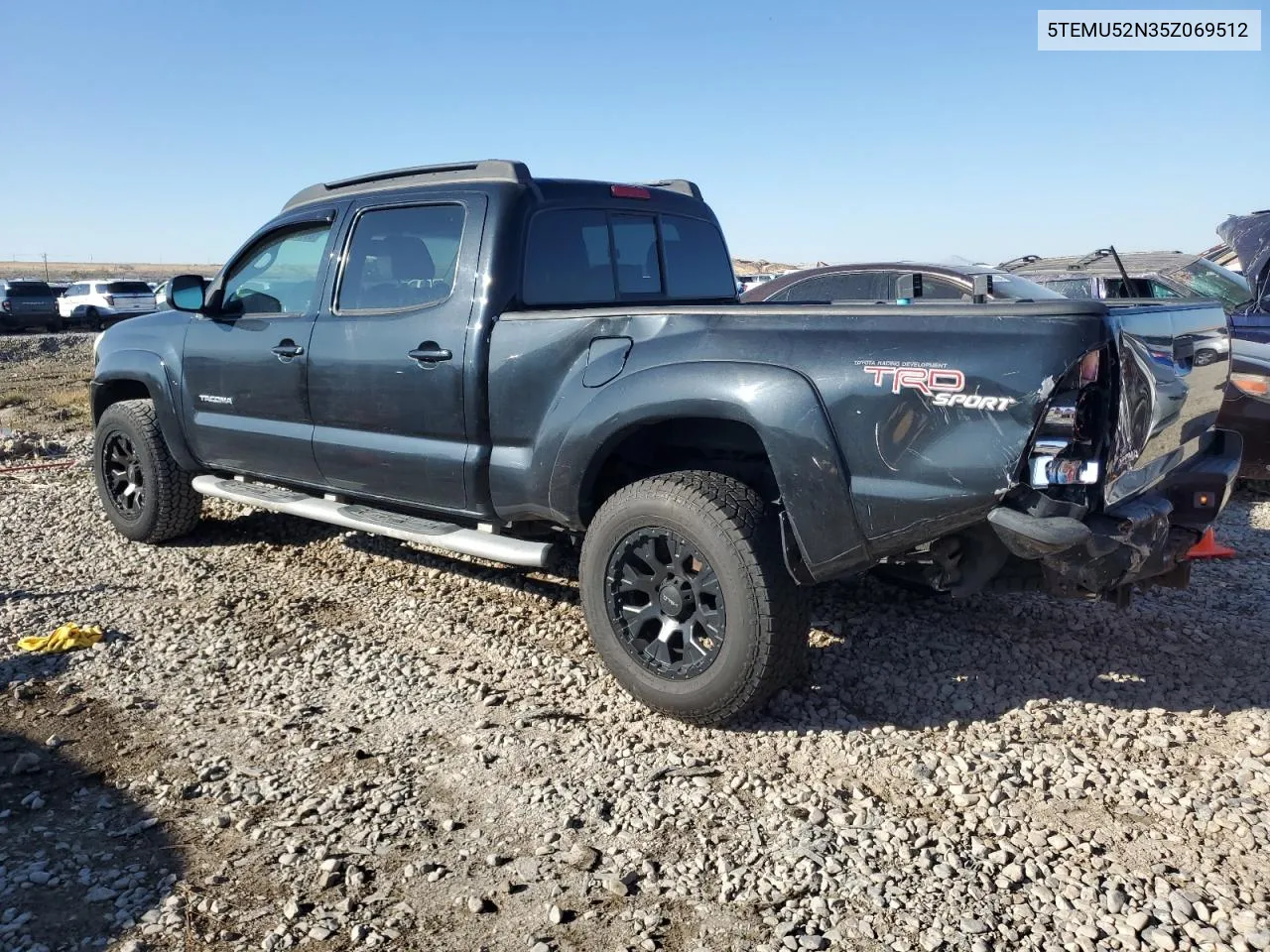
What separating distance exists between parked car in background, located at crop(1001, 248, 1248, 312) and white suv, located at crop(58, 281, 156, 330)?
2809 centimetres

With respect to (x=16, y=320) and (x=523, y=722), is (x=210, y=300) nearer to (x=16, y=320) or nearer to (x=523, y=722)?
(x=523, y=722)

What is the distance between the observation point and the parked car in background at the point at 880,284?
26.8ft

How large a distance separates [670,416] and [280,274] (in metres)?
2.74

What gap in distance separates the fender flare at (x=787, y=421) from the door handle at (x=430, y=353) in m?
0.97

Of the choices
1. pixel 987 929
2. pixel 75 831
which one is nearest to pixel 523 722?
pixel 75 831

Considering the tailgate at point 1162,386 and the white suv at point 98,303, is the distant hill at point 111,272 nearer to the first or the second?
the white suv at point 98,303

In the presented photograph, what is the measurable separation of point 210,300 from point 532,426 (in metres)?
2.53

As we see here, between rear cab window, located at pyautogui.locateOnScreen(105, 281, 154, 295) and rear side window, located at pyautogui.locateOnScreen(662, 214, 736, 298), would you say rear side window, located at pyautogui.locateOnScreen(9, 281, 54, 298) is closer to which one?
rear cab window, located at pyautogui.locateOnScreen(105, 281, 154, 295)

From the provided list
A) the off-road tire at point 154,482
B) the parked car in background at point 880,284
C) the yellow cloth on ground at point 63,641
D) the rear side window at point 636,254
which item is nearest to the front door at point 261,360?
the off-road tire at point 154,482

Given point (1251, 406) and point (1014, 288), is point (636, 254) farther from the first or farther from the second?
point (1014, 288)

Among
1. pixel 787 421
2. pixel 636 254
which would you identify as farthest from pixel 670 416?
pixel 636 254

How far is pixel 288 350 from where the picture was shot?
4926mm

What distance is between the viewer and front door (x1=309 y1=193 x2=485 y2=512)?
4223mm

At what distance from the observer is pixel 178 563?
18.9ft
